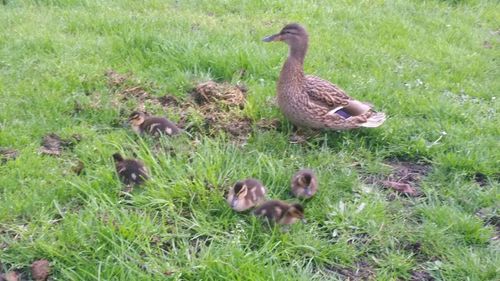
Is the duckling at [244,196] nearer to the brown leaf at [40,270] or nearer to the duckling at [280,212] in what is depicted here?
the duckling at [280,212]

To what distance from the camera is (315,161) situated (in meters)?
4.88

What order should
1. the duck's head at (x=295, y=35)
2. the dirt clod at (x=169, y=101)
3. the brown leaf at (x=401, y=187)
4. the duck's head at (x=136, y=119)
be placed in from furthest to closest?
1. the dirt clod at (x=169, y=101)
2. the duck's head at (x=295, y=35)
3. the duck's head at (x=136, y=119)
4. the brown leaf at (x=401, y=187)

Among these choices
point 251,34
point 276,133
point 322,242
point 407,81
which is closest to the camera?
point 322,242

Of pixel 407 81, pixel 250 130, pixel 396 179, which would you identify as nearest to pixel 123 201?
pixel 250 130

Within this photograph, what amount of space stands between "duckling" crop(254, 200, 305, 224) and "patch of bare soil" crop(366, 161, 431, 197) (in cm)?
97

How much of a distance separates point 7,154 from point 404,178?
2.94m

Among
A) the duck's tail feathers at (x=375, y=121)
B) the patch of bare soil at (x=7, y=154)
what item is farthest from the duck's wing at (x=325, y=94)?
the patch of bare soil at (x=7, y=154)

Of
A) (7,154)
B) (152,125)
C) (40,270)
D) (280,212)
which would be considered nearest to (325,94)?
(152,125)

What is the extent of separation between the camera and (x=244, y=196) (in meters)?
4.09

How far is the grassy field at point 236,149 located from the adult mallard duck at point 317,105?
0.16 meters

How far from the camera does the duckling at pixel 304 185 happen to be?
14.2 feet

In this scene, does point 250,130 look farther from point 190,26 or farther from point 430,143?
point 190,26

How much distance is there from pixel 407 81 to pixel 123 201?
335cm

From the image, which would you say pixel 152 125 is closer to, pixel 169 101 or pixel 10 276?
pixel 169 101
